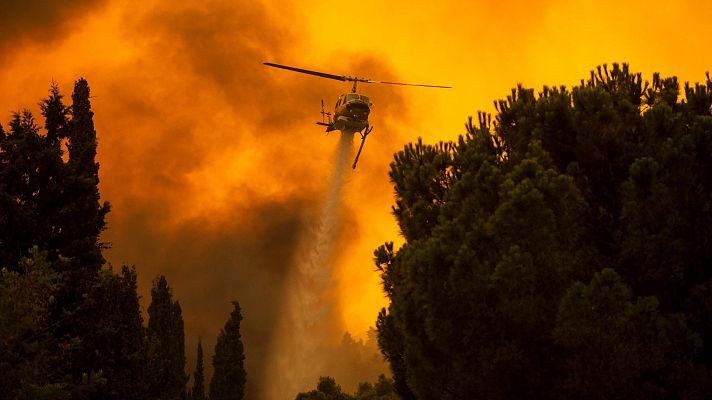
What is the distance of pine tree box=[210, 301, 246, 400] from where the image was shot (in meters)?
70.4

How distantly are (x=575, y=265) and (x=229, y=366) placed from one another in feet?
184

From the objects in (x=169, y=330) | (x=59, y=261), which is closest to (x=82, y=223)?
(x=59, y=261)

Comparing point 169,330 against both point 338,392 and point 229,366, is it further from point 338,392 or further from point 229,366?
point 338,392

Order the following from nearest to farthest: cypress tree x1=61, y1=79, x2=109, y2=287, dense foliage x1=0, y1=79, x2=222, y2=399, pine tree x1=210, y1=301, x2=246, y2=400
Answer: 1. dense foliage x1=0, y1=79, x2=222, y2=399
2. cypress tree x1=61, y1=79, x2=109, y2=287
3. pine tree x1=210, y1=301, x2=246, y2=400

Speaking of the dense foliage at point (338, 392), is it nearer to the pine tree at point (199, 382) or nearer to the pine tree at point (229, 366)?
the pine tree at point (229, 366)

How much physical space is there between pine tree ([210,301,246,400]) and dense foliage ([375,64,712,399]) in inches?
2043

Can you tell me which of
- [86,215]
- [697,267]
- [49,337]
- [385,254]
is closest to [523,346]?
[697,267]

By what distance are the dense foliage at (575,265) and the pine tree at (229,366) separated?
51.9m

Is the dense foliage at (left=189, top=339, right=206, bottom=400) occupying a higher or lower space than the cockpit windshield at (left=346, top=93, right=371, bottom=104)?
lower

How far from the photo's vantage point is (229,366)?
2805 inches

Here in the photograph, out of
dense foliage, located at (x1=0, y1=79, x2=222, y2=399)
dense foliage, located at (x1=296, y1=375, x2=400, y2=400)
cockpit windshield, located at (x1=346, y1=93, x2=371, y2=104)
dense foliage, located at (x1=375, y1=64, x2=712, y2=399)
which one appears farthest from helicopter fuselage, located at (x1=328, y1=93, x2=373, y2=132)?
dense foliage, located at (x1=375, y1=64, x2=712, y2=399)

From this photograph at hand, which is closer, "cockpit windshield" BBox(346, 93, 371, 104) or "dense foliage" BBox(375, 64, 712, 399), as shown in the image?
"dense foliage" BBox(375, 64, 712, 399)

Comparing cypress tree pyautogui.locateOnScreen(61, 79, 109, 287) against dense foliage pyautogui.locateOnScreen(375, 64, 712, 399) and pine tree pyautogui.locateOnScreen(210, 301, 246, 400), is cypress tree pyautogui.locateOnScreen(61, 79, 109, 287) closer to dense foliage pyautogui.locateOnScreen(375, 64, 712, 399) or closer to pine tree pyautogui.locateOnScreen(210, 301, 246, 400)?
dense foliage pyautogui.locateOnScreen(375, 64, 712, 399)

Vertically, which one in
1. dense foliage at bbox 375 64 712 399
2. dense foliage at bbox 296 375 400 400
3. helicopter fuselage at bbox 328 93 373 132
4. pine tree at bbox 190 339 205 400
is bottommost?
dense foliage at bbox 375 64 712 399
